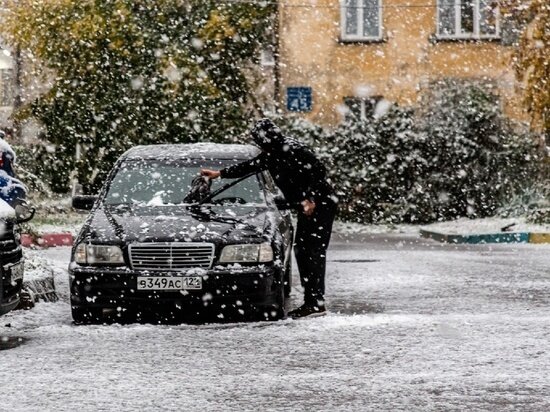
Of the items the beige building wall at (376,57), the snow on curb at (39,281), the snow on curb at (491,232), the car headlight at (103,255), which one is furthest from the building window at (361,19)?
the car headlight at (103,255)

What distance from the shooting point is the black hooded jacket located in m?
11.9

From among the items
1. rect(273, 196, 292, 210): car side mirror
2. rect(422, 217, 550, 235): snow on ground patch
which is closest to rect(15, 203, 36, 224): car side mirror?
rect(273, 196, 292, 210): car side mirror

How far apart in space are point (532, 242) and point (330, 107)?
491 inches

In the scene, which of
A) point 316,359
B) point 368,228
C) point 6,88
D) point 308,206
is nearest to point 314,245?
point 308,206

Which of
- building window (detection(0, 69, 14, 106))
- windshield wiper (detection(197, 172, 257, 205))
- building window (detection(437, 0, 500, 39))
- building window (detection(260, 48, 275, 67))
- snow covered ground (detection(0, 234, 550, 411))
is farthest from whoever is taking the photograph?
building window (detection(0, 69, 14, 106))

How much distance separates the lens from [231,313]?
1200 centimetres

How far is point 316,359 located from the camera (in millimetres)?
9180

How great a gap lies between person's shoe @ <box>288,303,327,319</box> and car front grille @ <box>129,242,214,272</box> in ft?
3.70

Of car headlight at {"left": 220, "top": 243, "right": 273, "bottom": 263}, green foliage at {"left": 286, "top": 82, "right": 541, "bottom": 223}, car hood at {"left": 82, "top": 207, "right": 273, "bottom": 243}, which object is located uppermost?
car hood at {"left": 82, "top": 207, "right": 273, "bottom": 243}

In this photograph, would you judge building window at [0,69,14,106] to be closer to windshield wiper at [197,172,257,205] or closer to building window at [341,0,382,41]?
building window at [341,0,382,41]

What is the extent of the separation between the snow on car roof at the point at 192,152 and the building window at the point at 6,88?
100.0ft

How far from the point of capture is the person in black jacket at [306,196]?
1193cm

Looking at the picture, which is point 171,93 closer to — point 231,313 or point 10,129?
point 10,129

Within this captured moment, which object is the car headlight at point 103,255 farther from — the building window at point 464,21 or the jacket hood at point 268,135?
the building window at point 464,21
